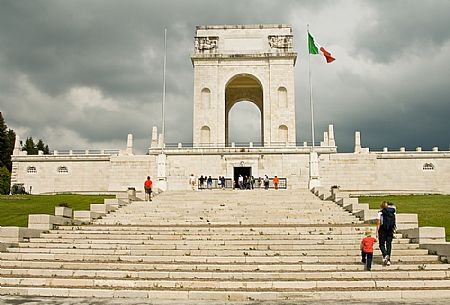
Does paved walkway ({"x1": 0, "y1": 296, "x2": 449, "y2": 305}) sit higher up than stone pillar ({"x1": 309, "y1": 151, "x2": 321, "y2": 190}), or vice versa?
stone pillar ({"x1": 309, "y1": 151, "x2": 321, "y2": 190})

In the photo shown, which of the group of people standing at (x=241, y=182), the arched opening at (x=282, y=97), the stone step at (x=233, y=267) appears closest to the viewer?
the stone step at (x=233, y=267)

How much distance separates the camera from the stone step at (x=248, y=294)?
9.66 meters

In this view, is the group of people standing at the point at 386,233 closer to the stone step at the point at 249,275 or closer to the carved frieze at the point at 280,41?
the stone step at the point at 249,275

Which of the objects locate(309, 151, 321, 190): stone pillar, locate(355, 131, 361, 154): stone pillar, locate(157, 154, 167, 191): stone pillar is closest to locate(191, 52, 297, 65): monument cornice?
locate(355, 131, 361, 154): stone pillar

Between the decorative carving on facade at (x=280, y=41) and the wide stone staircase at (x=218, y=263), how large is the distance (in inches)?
1154

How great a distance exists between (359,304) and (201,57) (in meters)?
37.9

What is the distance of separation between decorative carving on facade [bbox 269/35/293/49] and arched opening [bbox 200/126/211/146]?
33.9 ft

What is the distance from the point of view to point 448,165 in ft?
133

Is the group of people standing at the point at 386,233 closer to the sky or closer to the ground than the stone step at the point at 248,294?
closer to the sky

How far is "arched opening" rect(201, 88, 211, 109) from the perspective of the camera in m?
44.5

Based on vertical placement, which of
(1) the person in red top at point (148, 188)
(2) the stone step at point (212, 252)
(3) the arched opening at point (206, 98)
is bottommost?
(2) the stone step at point (212, 252)

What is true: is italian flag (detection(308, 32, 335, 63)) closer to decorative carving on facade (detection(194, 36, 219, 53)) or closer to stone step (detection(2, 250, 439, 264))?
decorative carving on facade (detection(194, 36, 219, 53))


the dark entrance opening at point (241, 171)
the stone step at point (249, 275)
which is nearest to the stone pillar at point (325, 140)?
the dark entrance opening at point (241, 171)

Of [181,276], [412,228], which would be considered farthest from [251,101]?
[181,276]
